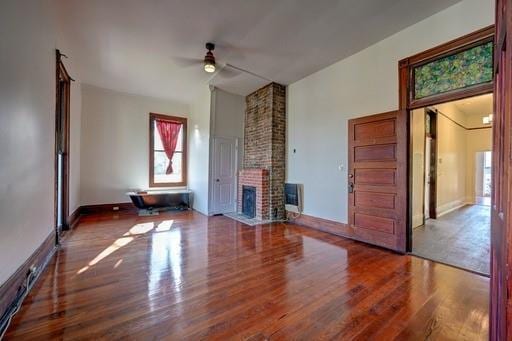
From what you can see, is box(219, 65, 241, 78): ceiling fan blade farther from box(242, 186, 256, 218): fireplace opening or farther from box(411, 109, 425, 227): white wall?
box(411, 109, 425, 227): white wall

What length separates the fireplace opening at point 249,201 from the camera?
18.4 feet

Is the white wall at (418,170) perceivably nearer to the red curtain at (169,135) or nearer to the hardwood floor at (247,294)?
the hardwood floor at (247,294)

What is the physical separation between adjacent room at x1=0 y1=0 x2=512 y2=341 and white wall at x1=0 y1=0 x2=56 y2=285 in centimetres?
2

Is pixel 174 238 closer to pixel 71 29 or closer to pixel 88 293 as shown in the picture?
pixel 88 293

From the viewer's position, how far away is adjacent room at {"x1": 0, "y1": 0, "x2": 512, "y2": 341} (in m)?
1.85

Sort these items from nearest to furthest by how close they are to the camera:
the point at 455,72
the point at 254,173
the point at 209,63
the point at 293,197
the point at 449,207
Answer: the point at 455,72 < the point at 209,63 < the point at 293,197 < the point at 254,173 < the point at 449,207

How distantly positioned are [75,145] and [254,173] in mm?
4165

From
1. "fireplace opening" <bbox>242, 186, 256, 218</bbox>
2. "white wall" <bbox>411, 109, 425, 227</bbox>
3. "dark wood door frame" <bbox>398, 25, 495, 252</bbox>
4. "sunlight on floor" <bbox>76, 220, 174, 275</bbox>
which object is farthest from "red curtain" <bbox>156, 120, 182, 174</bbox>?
"white wall" <bbox>411, 109, 425, 227</bbox>

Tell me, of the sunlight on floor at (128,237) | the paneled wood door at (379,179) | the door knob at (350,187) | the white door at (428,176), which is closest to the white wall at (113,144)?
the sunlight on floor at (128,237)

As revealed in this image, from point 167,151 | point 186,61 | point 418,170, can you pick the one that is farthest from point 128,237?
point 418,170

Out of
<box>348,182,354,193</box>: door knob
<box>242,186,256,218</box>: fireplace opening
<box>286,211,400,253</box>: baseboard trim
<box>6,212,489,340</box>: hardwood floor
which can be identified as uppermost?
<box>348,182,354,193</box>: door knob

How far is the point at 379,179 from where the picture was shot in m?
3.66

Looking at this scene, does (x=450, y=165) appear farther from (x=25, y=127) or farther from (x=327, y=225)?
(x=25, y=127)

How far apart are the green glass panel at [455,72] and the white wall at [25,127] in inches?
180
